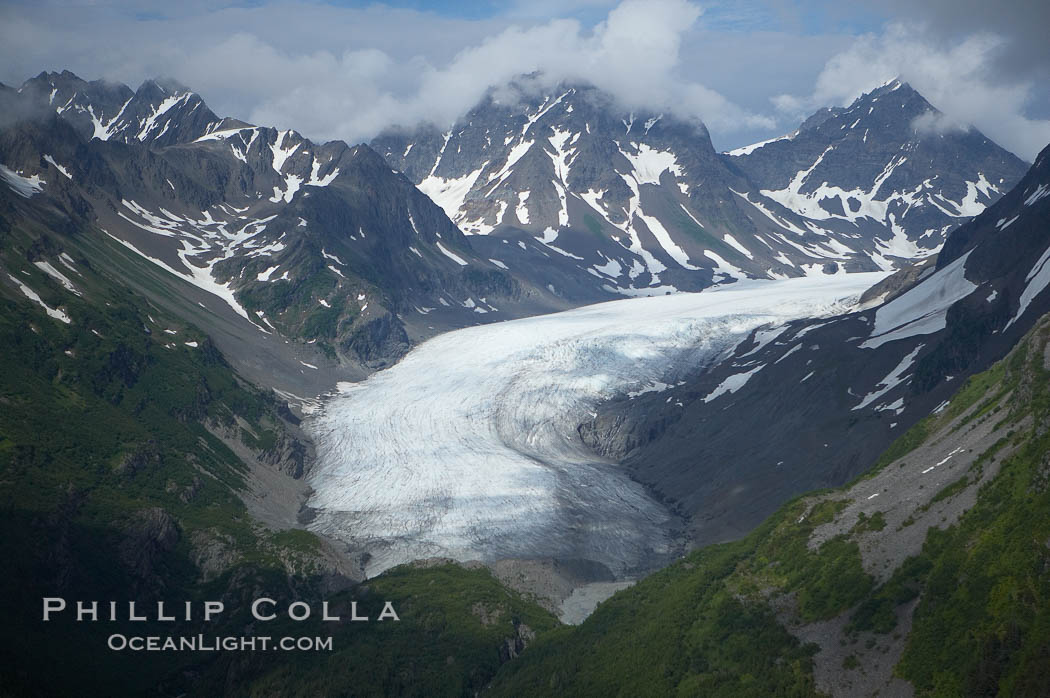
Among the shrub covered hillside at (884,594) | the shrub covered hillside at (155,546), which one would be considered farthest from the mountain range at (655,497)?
the shrub covered hillside at (155,546)

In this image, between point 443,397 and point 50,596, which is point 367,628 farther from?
point 443,397

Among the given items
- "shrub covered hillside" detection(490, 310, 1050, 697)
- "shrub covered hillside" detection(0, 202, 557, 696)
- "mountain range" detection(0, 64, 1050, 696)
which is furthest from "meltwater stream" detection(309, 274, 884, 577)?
"shrub covered hillside" detection(490, 310, 1050, 697)

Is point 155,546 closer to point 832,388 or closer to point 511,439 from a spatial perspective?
point 511,439

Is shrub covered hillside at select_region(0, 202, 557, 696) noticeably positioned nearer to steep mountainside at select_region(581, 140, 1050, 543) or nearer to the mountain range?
the mountain range

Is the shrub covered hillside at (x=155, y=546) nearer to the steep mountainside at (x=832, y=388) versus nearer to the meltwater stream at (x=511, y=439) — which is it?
the meltwater stream at (x=511, y=439)

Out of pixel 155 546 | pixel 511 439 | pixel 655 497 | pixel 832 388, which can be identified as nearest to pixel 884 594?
pixel 155 546

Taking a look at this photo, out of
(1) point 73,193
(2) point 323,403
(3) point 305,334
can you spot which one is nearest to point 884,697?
(2) point 323,403
